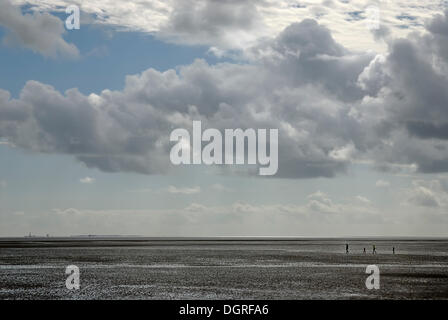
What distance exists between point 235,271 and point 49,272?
3140 cm

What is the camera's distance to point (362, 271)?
307 ft

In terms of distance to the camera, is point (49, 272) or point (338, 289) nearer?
point (338, 289)

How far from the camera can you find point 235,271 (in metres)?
95.1

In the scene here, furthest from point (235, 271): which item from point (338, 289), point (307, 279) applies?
point (338, 289)

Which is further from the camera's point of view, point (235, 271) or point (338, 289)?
point (235, 271)
